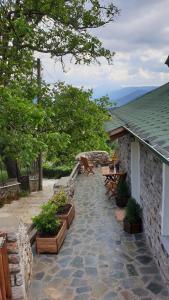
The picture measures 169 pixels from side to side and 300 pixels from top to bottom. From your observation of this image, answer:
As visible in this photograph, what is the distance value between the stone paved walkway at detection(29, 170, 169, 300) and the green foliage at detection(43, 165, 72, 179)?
9.25m

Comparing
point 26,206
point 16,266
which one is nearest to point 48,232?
point 16,266

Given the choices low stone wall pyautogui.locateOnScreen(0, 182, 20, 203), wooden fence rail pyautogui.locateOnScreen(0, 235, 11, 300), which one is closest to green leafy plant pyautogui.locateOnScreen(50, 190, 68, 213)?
wooden fence rail pyautogui.locateOnScreen(0, 235, 11, 300)

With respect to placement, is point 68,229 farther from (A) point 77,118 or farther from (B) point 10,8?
(B) point 10,8

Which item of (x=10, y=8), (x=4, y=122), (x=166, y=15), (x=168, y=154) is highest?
(x=10, y=8)

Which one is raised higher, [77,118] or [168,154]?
[77,118]

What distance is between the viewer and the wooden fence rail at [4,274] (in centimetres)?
456

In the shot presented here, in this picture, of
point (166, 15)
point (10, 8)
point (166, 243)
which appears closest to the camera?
point (166, 243)

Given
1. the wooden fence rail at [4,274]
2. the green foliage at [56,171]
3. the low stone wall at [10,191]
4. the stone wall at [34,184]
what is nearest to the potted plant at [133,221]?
the wooden fence rail at [4,274]

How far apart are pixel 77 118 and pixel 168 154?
33.9 ft

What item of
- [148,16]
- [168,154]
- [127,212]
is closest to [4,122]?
[127,212]

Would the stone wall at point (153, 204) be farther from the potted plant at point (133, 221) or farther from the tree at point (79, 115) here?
the tree at point (79, 115)

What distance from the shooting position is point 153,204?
6.12m

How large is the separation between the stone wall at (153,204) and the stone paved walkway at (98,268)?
302 mm

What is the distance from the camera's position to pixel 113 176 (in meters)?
11.3
